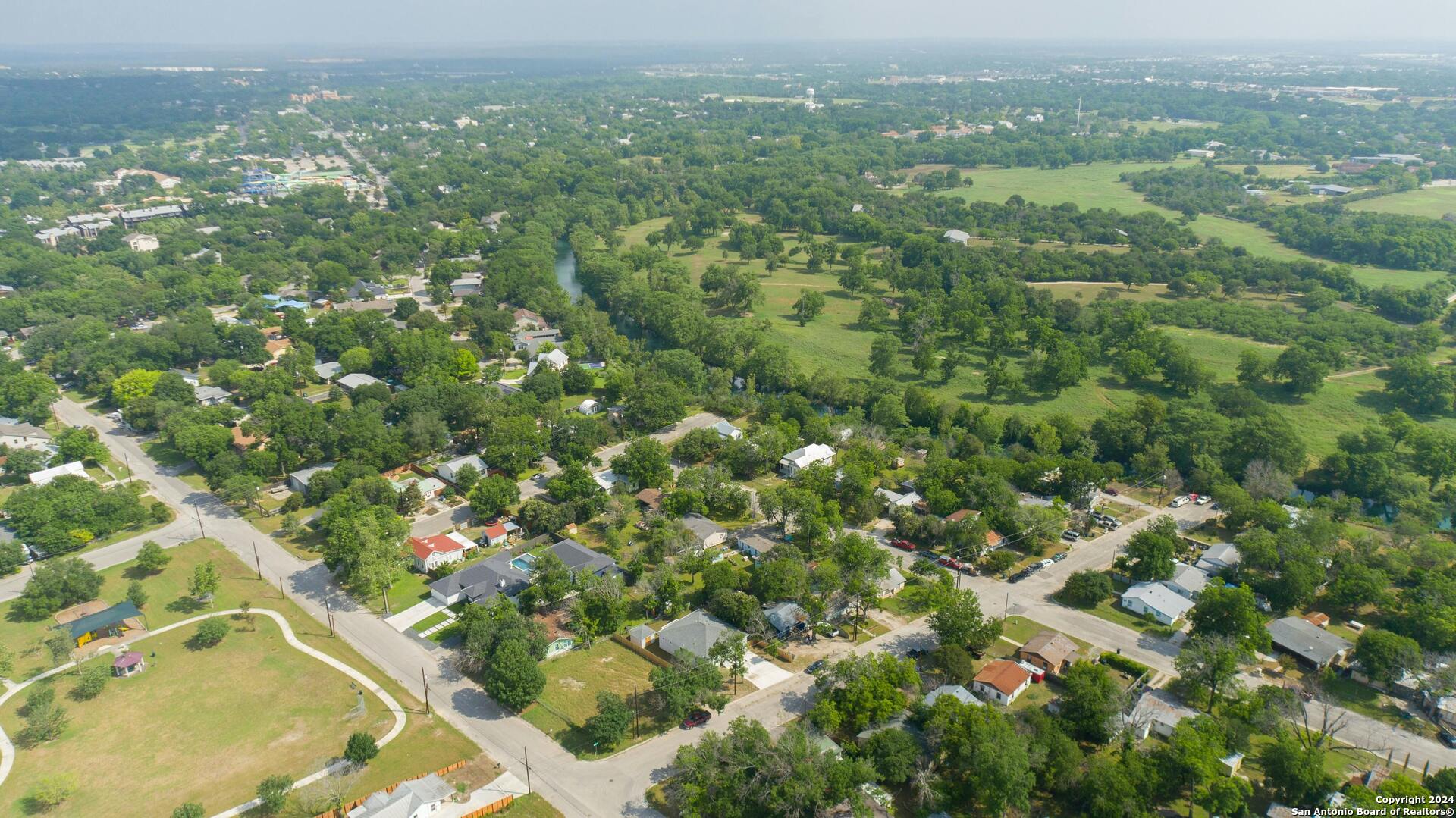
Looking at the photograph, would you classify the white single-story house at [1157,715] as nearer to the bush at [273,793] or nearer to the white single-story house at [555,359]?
the bush at [273,793]

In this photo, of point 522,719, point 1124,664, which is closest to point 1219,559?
point 1124,664

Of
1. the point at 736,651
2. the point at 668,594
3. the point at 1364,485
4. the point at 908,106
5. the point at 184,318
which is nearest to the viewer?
the point at 736,651

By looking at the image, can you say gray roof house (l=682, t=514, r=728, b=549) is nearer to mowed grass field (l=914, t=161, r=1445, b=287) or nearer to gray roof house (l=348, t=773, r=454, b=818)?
gray roof house (l=348, t=773, r=454, b=818)

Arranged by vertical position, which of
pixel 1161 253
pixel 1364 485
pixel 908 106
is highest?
pixel 908 106

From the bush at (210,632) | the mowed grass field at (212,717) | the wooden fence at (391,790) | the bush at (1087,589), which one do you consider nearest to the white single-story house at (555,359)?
the mowed grass field at (212,717)

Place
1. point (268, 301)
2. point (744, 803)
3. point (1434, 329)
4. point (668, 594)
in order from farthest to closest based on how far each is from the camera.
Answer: point (268, 301) → point (1434, 329) → point (668, 594) → point (744, 803)

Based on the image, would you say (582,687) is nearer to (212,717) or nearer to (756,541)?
(756,541)

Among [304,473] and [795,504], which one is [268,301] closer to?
[304,473]

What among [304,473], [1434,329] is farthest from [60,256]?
[1434,329]
